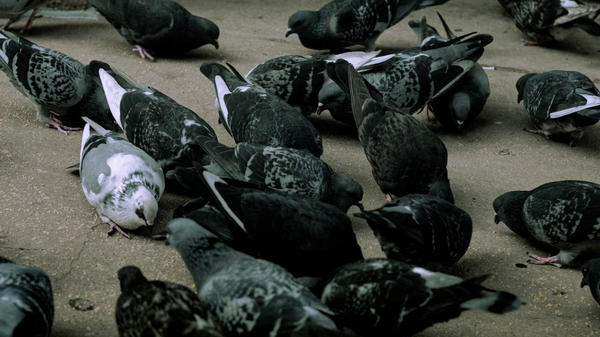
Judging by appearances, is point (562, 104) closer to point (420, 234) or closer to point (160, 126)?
point (420, 234)

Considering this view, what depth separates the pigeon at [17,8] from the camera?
240 inches

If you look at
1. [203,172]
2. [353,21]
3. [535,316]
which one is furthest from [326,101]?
[535,316]

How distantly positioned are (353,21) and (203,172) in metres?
3.40

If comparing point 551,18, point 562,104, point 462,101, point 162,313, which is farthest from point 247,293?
point 551,18

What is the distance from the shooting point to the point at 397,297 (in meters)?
2.57

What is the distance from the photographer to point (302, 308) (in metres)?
2.43

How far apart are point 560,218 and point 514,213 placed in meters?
0.31

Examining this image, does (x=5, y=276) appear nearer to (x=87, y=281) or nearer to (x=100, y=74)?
(x=87, y=281)

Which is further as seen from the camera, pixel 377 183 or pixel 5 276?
pixel 377 183

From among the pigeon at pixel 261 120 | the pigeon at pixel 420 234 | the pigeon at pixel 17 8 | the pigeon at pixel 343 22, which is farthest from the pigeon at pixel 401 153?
the pigeon at pixel 17 8

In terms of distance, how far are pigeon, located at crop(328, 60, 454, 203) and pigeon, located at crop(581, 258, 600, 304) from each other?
920mm

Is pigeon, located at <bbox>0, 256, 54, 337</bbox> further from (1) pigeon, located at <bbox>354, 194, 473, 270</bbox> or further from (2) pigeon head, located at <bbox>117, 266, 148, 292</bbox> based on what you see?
(1) pigeon, located at <bbox>354, 194, 473, 270</bbox>

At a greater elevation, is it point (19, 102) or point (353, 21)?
point (353, 21)

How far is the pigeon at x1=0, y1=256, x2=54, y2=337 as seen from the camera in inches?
93.0
